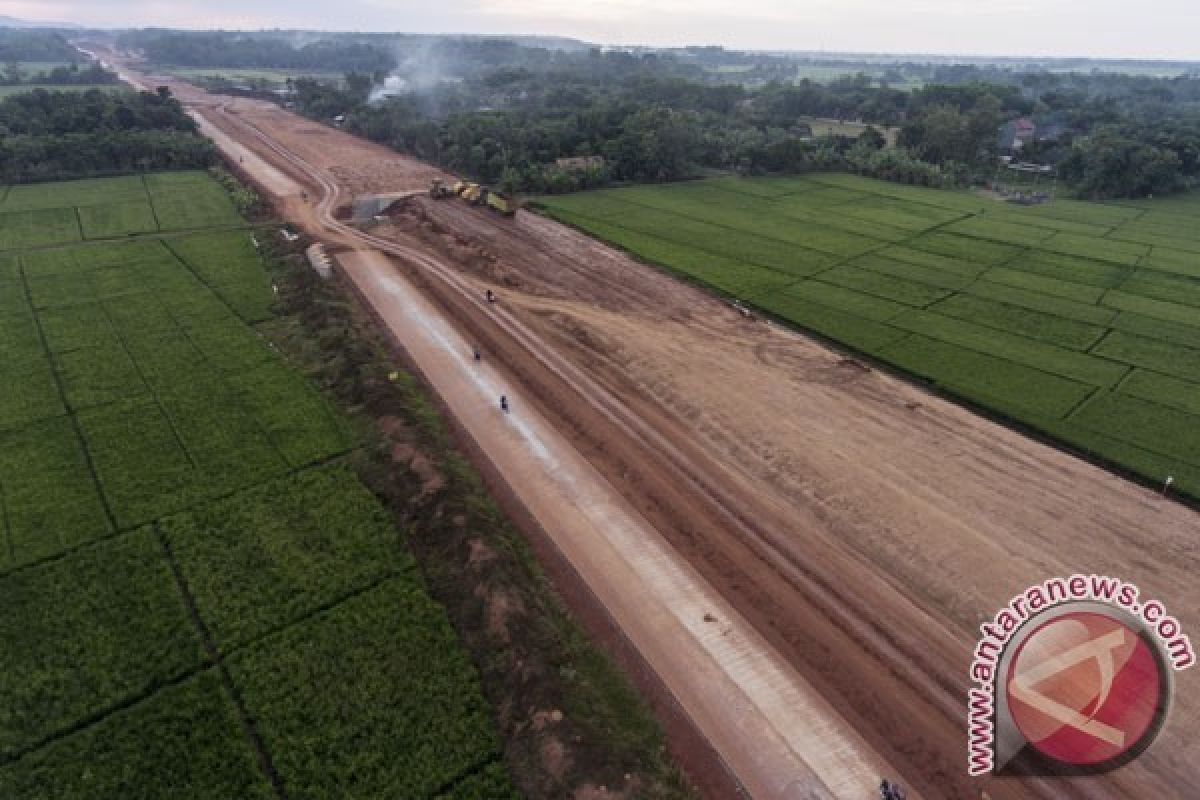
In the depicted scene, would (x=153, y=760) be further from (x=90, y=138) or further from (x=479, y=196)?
(x=90, y=138)

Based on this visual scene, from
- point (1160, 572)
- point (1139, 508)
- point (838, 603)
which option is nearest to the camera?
point (838, 603)

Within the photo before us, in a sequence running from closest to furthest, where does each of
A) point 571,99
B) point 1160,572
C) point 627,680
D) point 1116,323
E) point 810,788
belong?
point 810,788, point 627,680, point 1160,572, point 1116,323, point 571,99

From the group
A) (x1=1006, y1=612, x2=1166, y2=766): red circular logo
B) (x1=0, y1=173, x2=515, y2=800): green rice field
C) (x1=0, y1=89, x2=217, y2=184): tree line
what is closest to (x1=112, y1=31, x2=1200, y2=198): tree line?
(x1=0, y1=89, x2=217, y2=184): tree line

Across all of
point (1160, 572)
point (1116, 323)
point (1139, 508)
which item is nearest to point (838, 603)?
point (1160, 572)

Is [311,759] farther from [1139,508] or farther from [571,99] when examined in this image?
[571,99]

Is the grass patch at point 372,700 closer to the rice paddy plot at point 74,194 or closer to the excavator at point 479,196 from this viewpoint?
the excavator at point 479,196

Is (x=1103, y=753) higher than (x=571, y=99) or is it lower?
lower
